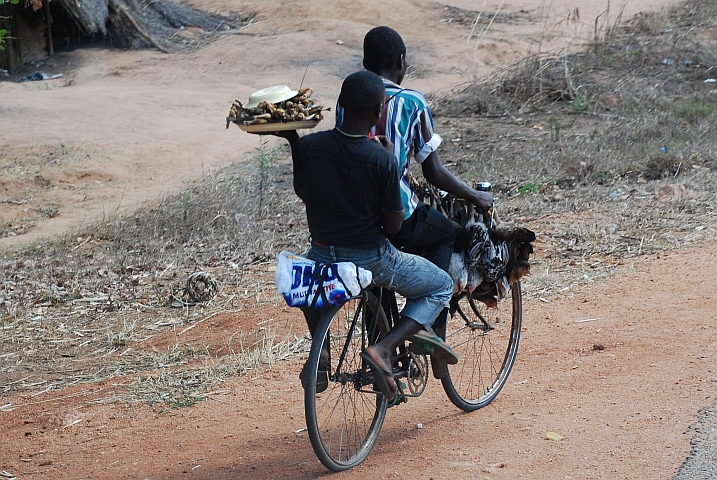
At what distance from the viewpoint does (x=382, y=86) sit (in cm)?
310

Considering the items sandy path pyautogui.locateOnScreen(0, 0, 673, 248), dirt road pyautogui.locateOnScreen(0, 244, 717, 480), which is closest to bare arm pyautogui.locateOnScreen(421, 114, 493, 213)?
dirt road pyautogui.locateOnScreen(0, 244, 717, 480)

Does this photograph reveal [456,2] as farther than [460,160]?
Yes

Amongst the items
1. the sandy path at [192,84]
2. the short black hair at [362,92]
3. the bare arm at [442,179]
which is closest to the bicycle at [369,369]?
the bare arm at [442,179]

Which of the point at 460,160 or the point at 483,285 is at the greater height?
the point at 483,285

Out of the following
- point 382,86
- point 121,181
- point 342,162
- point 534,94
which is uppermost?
point 382,86

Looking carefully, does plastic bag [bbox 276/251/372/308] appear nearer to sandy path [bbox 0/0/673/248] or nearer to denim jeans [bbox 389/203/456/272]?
denim jeans [bbox 389/203/456/272]

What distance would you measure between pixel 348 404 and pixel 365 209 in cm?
110

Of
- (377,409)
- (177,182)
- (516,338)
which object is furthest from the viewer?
(177,182)

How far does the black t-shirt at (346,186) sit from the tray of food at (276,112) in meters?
0.09

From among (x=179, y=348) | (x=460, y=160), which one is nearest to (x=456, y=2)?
(x=460, y=160)

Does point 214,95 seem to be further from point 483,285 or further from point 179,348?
point 483,285

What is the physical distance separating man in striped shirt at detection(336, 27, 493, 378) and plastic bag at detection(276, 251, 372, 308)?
0.36 meters

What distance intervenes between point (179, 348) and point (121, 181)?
273 inches

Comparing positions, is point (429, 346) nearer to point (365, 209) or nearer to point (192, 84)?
point (365, 209)
